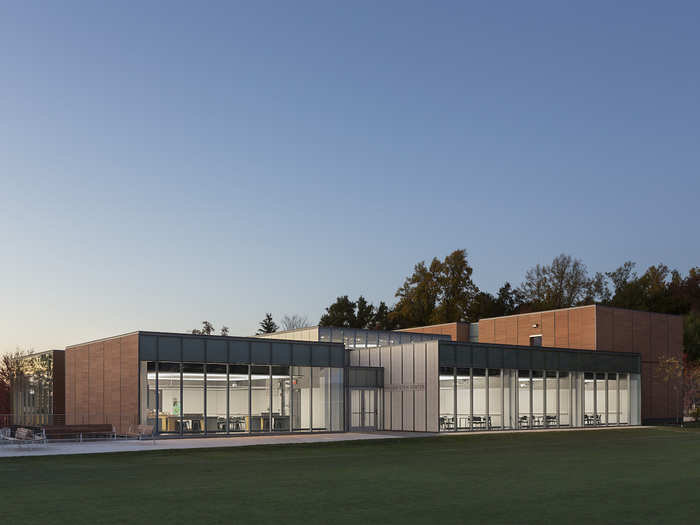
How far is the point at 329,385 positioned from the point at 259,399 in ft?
13.4

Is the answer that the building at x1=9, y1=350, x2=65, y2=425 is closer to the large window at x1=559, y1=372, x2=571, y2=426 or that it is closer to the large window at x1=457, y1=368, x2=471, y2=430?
the large window at x1=457, y1=368, x2=471, y2=430

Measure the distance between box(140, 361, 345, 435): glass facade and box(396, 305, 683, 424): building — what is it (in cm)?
1802

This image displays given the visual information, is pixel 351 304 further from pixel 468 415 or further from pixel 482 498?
pixel 482 498

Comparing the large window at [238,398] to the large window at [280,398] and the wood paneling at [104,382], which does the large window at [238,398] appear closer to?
the large window at [280,398]

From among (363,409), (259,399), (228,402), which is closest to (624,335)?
(363,409)

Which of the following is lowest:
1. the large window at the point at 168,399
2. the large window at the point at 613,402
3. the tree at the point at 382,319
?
the large window at the point at 613,402

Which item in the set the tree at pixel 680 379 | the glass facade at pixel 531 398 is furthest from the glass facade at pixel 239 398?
the tree at pixel 680 379

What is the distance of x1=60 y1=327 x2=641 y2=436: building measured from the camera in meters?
34.3

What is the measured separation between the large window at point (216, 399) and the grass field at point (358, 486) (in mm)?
8208

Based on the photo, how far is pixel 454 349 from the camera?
39969 mm

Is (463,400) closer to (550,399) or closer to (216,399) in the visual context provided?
(550,399)

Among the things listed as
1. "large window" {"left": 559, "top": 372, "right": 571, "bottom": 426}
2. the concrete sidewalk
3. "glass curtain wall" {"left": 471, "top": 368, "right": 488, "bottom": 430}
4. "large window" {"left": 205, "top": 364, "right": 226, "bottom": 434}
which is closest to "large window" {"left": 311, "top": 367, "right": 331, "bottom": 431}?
the concrete sidewalk

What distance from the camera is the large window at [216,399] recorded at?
115ft

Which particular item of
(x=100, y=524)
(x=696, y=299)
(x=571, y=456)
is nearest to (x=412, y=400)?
(x=571, y=456)
